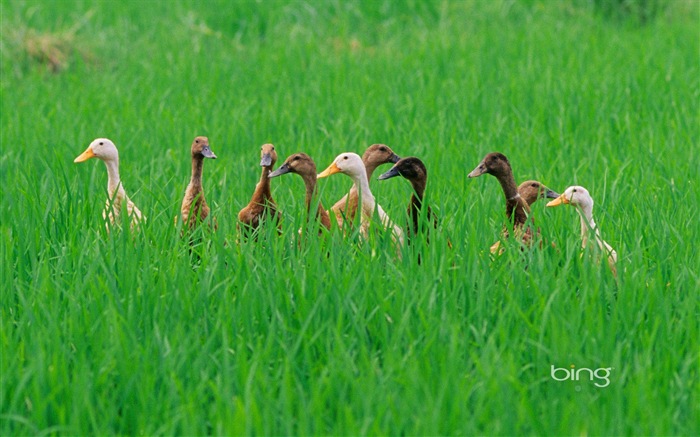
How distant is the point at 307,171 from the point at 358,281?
2.79ft

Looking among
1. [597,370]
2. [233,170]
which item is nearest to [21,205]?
[233,170]

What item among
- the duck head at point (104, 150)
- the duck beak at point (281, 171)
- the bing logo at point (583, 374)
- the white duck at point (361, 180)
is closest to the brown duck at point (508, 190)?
the white duck at point (361, 180)

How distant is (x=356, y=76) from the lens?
9.93 metres

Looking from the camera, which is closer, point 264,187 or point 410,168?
point 410,168

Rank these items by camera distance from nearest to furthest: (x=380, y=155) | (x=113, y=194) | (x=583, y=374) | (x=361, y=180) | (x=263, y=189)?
1. (x=583, y=374)
2. (x=361, y=180)
3. (x=263, y=189)
4. (x=113, y=194)
5. (x=380, y=155)

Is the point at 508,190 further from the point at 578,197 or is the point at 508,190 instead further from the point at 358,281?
the point at 358,281

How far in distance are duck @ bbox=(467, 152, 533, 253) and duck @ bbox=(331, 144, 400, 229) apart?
585 mm

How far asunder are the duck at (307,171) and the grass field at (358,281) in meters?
0.14

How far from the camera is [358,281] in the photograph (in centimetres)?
416

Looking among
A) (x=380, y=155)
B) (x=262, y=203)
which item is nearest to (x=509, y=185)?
(x=380, y=155)

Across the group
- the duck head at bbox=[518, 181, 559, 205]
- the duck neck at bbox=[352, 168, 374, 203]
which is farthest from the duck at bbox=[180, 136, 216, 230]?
the duck head at bbox=[518, 181, 559, 205]

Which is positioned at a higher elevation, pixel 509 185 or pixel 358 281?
pixel 509 185

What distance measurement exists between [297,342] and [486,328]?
0.77 meters

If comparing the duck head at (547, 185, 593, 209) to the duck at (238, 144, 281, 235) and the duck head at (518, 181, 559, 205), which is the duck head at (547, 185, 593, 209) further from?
the duck at (238, 144, 281, 235)
